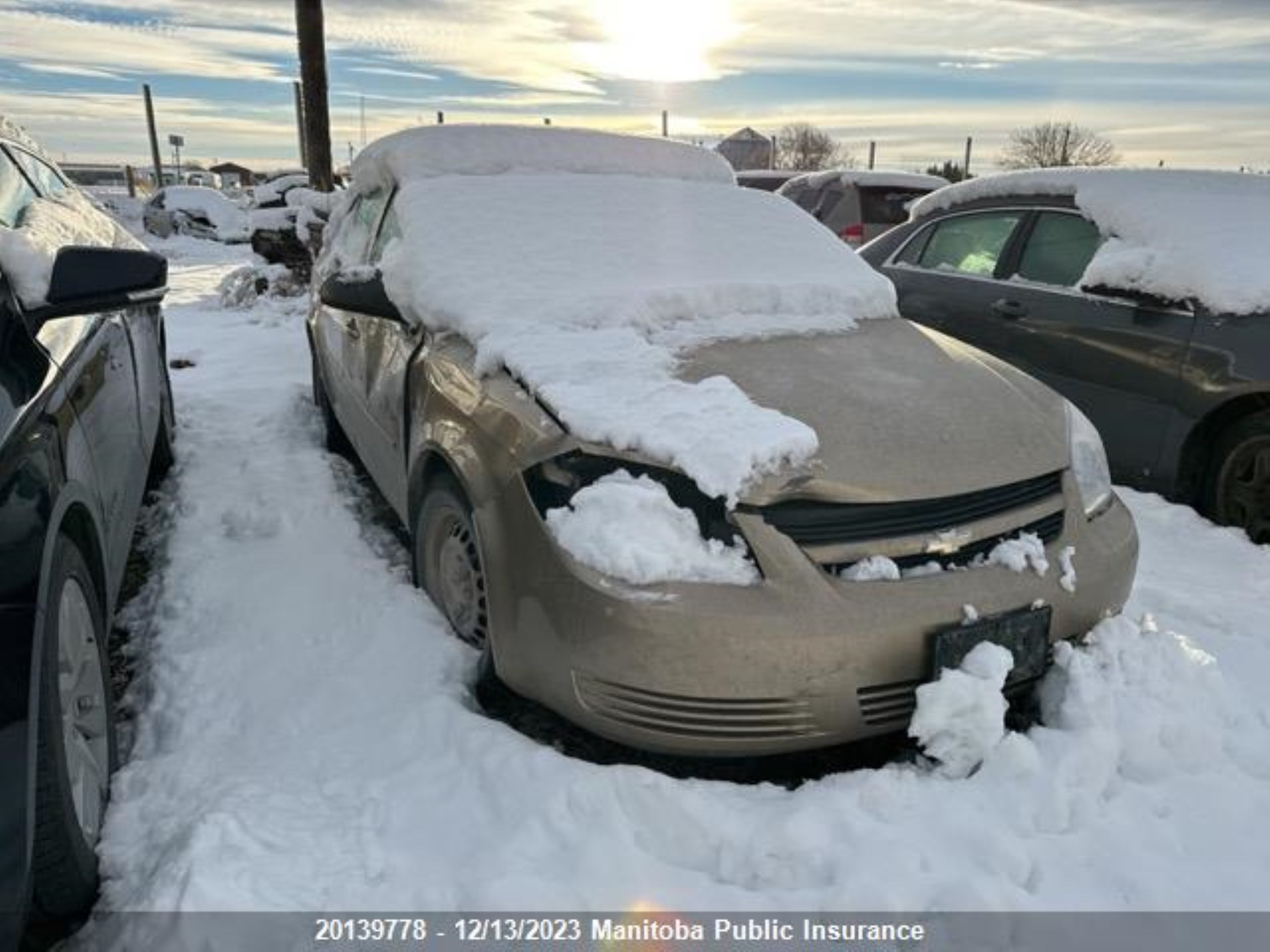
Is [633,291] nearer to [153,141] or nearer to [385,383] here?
[385,383]

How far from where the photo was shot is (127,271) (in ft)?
7.41

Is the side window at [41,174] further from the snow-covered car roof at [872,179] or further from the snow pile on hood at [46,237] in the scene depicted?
the snow-covered car roof at [872,179]

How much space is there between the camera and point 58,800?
174 centimetres

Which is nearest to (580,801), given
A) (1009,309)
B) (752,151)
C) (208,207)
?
(1009,309)

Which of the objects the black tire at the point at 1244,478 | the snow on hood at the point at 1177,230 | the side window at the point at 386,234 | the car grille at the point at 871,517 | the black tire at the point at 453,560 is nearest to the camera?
the car grille at the point at 871,517

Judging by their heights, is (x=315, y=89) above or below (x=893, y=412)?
above

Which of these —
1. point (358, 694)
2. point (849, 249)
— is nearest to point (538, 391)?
point (358, 694)

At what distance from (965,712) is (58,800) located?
1848 mm

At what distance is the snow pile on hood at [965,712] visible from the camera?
7.22 ft

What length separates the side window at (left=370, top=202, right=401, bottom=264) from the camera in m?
3.62

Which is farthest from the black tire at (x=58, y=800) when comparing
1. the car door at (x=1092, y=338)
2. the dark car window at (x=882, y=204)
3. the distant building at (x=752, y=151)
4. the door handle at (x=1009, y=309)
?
the distant building at (x=752, y=151)

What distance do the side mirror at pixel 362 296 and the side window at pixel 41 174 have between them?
3.22ft

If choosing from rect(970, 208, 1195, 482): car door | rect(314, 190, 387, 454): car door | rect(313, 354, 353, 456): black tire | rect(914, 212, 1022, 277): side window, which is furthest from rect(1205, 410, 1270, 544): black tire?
rect(313, 354, 353, 456): black tire

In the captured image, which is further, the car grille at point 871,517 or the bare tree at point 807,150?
the bare tree at point 807,150
